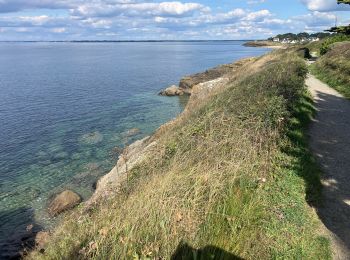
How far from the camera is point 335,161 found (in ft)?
36.7

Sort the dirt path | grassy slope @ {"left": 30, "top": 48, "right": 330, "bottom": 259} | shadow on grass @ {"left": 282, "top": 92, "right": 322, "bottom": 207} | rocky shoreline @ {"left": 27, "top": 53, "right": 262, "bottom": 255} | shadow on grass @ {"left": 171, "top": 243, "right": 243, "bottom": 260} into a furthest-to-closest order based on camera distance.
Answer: rocky shoreline @ {"left": 27, "top": 53, "right": 262, "bottom": 255} < shadow on grass @ {"left": 282, "top": 92, "right": 322, "bottom": 207} < the dirt path < grassy slope @ {"left": 30, "top": 48, "right": 330, "bottom": 259} < shadow on grass @ {"left": 171, "top": 243, "right": 243, "bottom": 260}

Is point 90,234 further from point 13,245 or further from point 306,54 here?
point 306,54

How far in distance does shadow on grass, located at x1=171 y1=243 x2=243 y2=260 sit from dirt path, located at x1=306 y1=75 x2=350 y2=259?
2.26m

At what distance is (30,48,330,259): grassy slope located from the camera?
20.4ft

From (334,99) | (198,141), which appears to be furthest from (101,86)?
(198,141)

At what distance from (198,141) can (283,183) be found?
7.68ft

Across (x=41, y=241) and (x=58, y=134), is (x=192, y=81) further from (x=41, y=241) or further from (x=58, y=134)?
(x=41, y=241)

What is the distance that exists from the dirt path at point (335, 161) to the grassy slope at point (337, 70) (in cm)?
355

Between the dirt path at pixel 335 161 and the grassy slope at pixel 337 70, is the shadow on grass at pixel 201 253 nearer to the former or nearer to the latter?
the dirt path at pixel 335 161

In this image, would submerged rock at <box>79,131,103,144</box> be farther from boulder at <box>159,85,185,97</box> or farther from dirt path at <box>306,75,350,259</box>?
boulder at <box>159,85,185,97</box>

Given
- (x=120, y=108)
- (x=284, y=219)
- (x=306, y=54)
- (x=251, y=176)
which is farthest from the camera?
(x=306, y=54)

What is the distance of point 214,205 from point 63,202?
12.4 meters

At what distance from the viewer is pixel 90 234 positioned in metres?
6.78

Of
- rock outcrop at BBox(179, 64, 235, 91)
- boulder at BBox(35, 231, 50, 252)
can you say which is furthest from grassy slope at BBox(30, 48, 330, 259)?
rock outcrop at BBox(179, 64, 235, 91)
